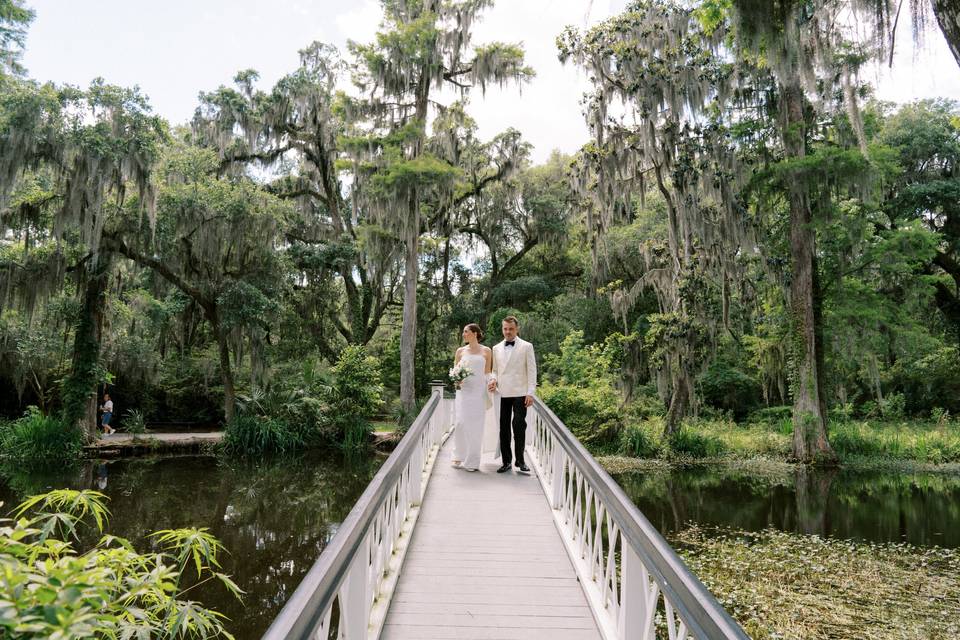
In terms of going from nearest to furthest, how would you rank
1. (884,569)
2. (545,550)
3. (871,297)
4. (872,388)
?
(545,550)
(884,569)
(871,297)
(872,388)

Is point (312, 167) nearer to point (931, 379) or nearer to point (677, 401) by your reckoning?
point (677, 401)

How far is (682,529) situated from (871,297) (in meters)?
11.8

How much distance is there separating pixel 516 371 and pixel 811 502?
295 inches

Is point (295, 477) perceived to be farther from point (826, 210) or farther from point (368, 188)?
point (826, 210)

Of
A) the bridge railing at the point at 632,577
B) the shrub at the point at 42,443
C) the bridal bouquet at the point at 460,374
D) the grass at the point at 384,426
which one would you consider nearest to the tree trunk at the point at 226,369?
the shrub at the point at 42,443

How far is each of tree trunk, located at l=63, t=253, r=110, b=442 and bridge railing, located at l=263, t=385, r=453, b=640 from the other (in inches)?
538

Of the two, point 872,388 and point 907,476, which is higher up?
point 872,388

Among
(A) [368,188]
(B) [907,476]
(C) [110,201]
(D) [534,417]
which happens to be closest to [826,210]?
(B) [907,476]

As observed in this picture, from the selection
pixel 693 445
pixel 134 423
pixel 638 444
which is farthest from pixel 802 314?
pixel 134 423

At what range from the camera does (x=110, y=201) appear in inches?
608

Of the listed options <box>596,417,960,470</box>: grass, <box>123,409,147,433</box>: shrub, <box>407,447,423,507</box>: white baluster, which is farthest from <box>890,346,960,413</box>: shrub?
<box>123,409,147,433</box>: shrub

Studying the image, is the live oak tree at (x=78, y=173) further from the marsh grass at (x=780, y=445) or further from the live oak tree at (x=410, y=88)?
the marsh grass at (x=780, y=445)

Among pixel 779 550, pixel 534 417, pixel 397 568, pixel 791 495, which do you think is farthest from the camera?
pixel 791 495

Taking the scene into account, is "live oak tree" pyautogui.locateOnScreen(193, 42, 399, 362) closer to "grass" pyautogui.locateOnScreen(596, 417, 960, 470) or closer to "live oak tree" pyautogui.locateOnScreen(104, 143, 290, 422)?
"live oak tree" pyautogui.locateOnScreen(104, 143, 290, 422)
